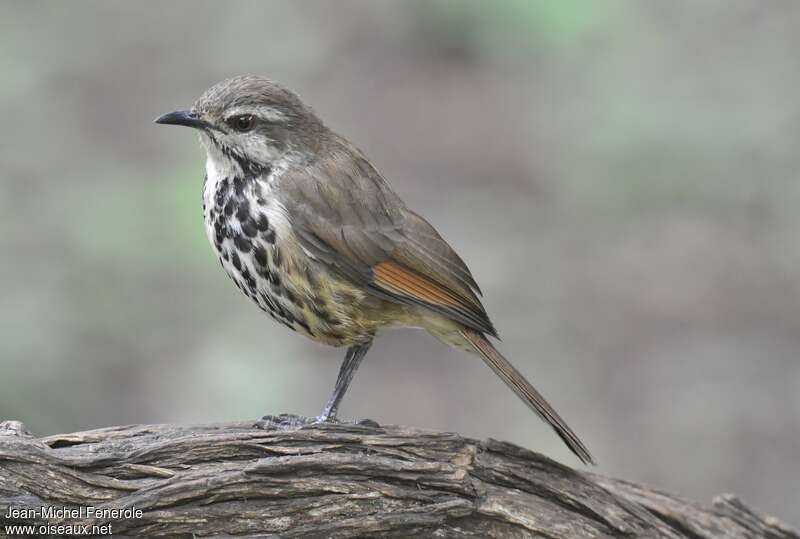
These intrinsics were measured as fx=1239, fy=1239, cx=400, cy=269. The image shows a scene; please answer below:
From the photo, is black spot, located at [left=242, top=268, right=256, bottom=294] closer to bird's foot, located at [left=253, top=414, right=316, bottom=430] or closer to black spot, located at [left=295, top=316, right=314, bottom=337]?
black spot, located at [left=295, top=316, right=314, bottom=337]

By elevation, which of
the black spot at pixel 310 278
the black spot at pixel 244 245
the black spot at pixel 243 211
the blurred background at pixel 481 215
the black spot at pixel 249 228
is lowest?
the black spot at pixel 310 278

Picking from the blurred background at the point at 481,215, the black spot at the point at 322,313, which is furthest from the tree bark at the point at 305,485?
the blurred background at the point at 481,215

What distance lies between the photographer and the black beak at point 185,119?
17.8 feet

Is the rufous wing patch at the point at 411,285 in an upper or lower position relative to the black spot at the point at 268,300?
upper

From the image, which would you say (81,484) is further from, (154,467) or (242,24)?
(242,24)

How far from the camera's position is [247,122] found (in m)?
5.50

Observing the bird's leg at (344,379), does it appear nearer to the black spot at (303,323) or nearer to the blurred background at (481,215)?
the black spot at (303,323)

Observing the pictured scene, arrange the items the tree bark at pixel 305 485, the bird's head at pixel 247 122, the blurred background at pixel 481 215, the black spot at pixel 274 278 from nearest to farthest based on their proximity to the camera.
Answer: the tree bark at pixel 305 485, the black spot at pixel 274 278, the bird's head at pixel 247 122, the blurred background at pixel 481 215

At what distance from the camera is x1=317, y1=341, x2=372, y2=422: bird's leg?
18.2 ft

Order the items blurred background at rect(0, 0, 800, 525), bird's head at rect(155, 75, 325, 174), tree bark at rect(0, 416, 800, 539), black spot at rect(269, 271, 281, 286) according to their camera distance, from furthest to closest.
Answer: blurred background at rect(0, 0, 800, 525), bird's head at rect(155, 75, 325, 174), black spot at rect(269, 271, 281, 286), tree bark at rect(0, 416, 800, 539)

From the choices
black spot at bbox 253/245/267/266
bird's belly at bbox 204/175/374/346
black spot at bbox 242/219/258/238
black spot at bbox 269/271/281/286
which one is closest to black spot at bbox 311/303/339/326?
bird's belly at bbox 204/175/374/346

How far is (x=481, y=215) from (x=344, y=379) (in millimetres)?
4908

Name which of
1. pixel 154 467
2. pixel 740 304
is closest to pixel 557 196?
pixel 740 304

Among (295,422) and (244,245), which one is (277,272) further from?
(295,422)
